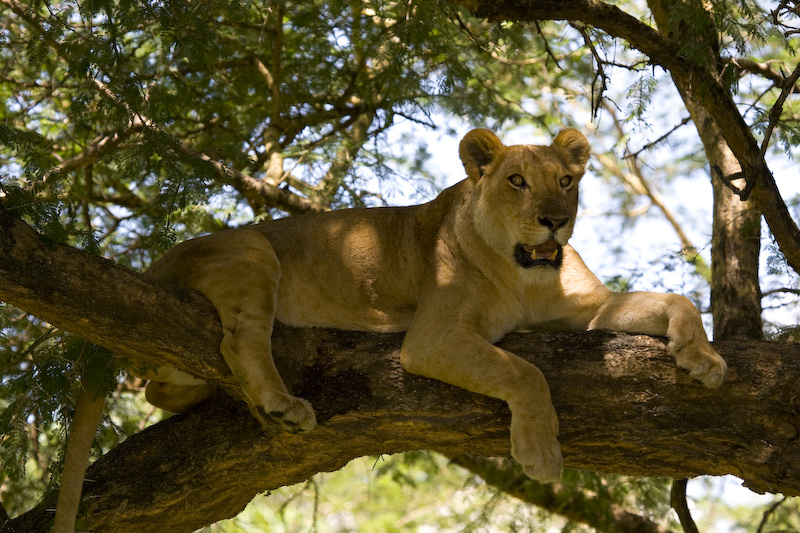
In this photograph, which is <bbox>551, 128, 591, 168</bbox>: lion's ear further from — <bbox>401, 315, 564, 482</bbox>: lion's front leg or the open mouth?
<bbox>401, 315, 564, 482</bbox>: lion's front leg

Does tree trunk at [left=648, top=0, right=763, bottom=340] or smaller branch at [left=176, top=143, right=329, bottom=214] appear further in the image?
smaller branch at [left=176, top=143, right=329, bottom=214]

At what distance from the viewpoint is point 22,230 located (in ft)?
11.5

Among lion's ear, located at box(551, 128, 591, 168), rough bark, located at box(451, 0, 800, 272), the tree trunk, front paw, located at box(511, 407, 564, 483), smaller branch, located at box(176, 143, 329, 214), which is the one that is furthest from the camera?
smaller branch, located at box(176, 143, 329, 214)

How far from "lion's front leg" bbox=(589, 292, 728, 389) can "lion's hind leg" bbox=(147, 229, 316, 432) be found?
1.72 meters

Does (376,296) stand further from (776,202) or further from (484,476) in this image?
→ (484,476)

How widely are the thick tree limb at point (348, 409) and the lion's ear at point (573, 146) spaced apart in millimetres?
1127

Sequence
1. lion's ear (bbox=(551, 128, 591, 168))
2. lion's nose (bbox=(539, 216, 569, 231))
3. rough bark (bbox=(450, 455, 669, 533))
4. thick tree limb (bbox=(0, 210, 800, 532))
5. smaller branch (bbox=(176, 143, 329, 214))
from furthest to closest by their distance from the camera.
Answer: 1. rough bark (bbox=(450, 455, 669, 533))
2. smaller branch (bbox=(176, 143, 329, 214))
3. lion's ear (bbox=(551, 128, 591, 168))
4. lion's nose (bbox=(539, 216, 569, 231))
5. thick tree limb (bbox=(0, 210, 800, 532))

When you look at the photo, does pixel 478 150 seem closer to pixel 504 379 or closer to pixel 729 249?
pixel 504 379

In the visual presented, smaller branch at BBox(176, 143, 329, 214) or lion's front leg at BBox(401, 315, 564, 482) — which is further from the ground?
smaller branch at BBox(176, 143, 329, 214)

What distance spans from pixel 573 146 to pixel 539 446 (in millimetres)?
1856

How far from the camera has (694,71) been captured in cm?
466

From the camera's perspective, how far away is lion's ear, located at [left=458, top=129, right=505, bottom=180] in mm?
4621

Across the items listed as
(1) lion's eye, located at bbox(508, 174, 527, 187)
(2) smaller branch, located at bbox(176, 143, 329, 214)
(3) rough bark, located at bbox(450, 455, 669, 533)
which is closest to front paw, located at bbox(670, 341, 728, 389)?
(1) lion's eye, located at bbox(508, 174, 527, 187)

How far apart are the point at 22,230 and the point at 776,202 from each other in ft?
12.8
